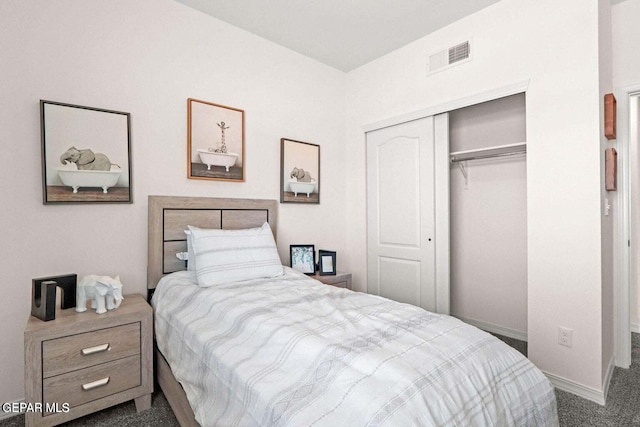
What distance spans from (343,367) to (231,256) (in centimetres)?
136

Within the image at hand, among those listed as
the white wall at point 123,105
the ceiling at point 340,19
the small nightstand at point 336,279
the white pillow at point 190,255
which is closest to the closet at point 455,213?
the small nightstand at point 336,279

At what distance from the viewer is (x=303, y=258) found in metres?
3.06

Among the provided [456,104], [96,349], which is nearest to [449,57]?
[456,104]

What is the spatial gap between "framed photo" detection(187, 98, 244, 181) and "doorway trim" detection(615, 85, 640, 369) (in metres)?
2.98

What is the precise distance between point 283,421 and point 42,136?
6.97 ft

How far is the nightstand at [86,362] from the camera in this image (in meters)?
1.59

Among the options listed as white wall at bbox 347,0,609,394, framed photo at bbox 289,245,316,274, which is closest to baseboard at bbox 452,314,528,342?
white wall at bbox 347,0,609,394

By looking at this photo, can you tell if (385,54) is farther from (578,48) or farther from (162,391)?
(162,391)

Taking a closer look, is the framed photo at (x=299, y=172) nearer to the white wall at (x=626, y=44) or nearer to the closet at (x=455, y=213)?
the closet at (x=455, y=213)

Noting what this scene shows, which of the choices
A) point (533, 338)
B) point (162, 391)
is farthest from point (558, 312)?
point (162, 391)

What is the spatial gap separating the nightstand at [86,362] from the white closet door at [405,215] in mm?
2227

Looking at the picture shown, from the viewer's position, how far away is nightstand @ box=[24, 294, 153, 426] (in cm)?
159

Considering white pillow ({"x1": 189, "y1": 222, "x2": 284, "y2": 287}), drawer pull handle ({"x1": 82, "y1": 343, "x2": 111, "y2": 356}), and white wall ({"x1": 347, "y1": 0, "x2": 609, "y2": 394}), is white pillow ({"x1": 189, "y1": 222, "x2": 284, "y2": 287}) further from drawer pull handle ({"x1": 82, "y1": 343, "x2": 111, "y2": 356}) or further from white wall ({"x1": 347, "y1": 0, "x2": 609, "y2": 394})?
white wall ({"x1": 347, "y1": 0, "x2": 609, "y2": 394})

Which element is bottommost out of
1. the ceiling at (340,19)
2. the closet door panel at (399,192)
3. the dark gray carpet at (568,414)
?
the dark gray carpet at (568,414)
